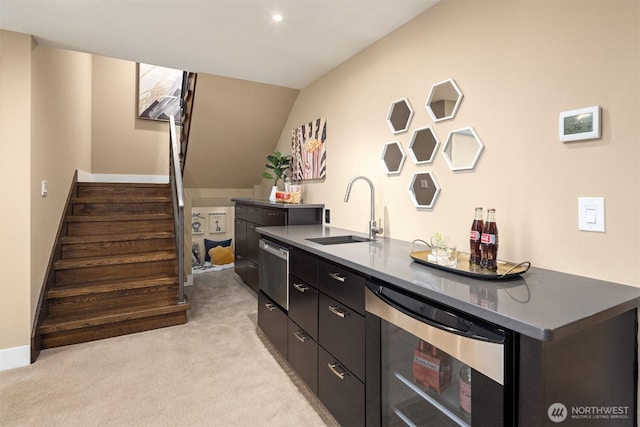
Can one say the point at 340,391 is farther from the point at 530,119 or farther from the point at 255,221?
the point at 255,221

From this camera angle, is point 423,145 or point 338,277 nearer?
point 338,277

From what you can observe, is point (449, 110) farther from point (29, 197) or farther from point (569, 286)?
point (29, 197)

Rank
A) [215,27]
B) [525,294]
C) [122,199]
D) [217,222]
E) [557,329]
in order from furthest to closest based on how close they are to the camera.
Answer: [217,222] < [122,199] < [215,27] < [525,294] < [557,329]

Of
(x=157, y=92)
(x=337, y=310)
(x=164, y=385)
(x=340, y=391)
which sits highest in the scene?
(x=157, y=92)

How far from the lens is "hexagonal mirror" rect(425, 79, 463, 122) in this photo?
1739 millimetres

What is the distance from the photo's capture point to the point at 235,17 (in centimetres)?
202

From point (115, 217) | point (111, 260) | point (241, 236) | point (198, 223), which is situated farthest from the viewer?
point (198, 223)

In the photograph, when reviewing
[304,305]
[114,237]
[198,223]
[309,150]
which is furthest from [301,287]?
[198,223]

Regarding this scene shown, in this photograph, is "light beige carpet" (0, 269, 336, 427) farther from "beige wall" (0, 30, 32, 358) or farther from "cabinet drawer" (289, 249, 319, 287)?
"cabinet drawer" (289, 249, 319, 287)

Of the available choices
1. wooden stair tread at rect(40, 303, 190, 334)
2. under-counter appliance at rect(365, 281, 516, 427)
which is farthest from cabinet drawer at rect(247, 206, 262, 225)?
under-counter appliance at rect(365, 281, 516, 427)

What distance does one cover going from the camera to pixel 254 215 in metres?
3.65

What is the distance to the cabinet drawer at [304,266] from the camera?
182cm

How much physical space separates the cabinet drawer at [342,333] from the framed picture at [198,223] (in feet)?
12.9

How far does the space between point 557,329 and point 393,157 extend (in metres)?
1.56
